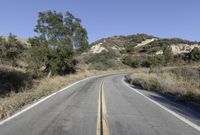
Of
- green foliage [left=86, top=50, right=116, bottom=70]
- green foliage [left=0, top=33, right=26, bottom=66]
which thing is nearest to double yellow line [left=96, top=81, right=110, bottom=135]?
green foliage [left=0, top=33, right=26, bottom=66]

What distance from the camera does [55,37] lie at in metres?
35.0

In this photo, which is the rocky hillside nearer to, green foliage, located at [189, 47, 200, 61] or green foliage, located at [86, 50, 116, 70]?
green foliage, located at [86, 50, 116, 70]

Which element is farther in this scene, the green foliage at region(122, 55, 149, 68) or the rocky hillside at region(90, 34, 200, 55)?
the rocky hillside at region(90, 34, 200, 55)

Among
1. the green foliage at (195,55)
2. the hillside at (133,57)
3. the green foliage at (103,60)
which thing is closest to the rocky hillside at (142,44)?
the hillside at (133,57)

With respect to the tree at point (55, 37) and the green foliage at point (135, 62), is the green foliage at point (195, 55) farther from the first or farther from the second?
the tree at point (55, 37)

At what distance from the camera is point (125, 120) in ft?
33.1

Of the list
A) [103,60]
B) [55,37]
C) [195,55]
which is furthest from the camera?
[103,60]

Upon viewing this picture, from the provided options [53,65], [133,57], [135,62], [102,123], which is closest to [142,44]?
[133,57]

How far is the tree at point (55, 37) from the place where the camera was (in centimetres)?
3431

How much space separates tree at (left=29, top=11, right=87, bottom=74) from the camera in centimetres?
3431

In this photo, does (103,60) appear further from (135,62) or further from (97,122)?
(97,122)

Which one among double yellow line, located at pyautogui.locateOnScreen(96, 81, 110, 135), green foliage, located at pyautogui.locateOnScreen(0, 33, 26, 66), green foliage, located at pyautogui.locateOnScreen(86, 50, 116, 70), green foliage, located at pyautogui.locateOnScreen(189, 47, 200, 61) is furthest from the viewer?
green foliage, located at pyautogui.locateOnScreen(86, 50, 116, 70)

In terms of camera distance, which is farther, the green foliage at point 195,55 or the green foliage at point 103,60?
the green foliage at point 103,60

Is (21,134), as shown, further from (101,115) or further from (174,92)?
(174,92)
